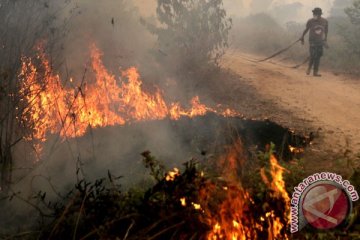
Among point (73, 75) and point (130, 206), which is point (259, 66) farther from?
point (130, 206)

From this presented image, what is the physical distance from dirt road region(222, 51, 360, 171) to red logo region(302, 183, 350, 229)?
2.15m

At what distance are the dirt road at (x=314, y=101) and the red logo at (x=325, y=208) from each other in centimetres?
215

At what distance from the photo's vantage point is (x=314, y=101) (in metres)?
9.91

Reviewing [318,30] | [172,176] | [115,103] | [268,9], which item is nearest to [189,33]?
[115,103]

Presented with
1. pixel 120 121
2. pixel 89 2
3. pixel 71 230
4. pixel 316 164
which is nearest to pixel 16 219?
pixel 71 230

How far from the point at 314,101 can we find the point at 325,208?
21.1 feet

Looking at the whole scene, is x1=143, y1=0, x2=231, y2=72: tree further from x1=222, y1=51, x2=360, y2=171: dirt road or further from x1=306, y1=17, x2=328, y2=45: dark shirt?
x1=306, y1=17, x2=328, y2=45: dark shirt

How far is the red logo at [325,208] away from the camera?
13.1 ft

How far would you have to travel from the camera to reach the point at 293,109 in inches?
370

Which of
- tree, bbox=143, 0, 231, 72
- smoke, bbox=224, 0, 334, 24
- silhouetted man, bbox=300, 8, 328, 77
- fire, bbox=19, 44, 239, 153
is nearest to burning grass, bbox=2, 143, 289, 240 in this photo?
fire, bbox=19, 44, 239, 153

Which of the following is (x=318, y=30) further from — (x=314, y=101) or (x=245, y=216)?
(x=245, y=216)

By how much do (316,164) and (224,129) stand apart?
8.26ft

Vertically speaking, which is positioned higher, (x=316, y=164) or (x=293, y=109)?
(x=293, y=109)

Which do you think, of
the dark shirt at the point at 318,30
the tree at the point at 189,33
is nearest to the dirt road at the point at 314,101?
the dark shirt at the point at 318,30
